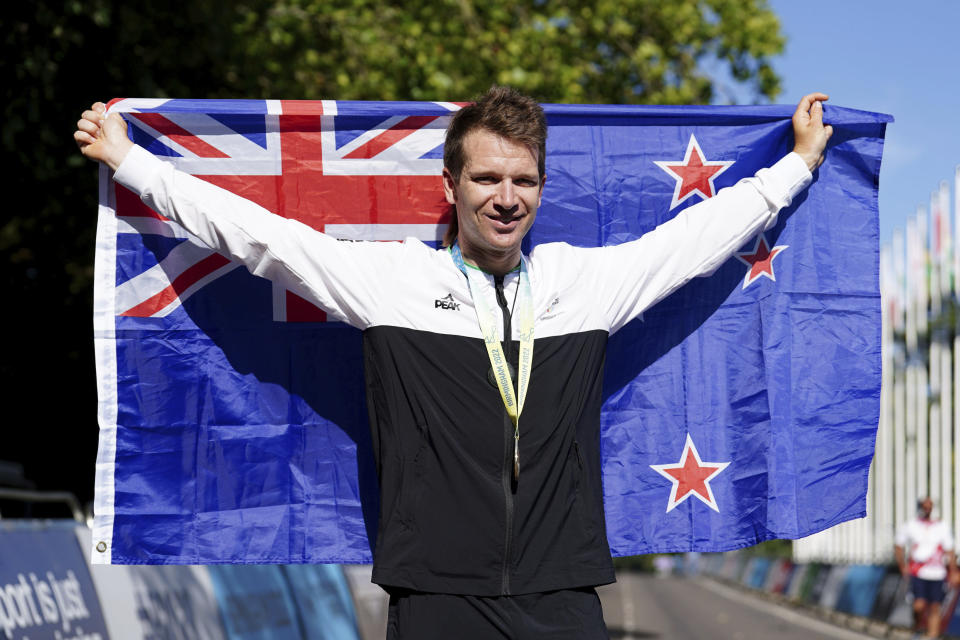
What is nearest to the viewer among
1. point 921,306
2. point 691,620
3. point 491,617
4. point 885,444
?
A: point 491,617

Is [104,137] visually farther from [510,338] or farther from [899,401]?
[899,401]

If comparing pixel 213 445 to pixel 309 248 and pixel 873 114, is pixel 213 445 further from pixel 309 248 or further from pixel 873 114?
pixel 873 114

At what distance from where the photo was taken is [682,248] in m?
4.59

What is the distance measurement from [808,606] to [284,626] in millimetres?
25111

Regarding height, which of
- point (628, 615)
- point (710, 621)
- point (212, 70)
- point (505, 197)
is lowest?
point (628, 615)

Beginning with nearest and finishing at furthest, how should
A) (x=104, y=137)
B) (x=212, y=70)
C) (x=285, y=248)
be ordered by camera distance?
(x=285, y=248)
(x=104, y=137)
(x=212, y=70)

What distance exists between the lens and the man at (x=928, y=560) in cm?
1733

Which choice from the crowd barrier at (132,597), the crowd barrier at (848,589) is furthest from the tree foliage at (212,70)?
the crowd barrier at (848,589)

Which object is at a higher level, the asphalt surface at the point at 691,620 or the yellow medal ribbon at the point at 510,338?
the yellow medal ribbon at the point at 510,338

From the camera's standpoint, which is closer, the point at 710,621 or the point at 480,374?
the point at 480,374

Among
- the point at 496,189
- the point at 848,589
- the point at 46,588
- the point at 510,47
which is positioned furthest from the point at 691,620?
the point at 496,189

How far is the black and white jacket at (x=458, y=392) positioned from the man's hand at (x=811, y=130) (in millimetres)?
1105

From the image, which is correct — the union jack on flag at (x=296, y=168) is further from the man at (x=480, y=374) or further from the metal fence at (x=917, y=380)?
the metal fence at (x=917, y=380)

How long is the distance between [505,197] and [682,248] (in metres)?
0.83
